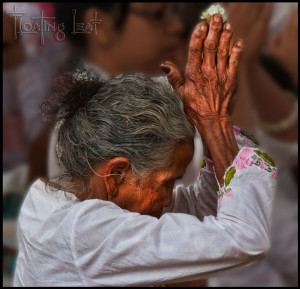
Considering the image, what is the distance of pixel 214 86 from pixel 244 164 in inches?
11.8

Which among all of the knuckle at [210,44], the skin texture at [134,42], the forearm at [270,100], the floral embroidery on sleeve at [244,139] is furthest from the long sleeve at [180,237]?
the forearm at [270,100]

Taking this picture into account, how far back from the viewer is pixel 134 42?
498cm

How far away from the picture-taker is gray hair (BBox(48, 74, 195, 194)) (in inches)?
103

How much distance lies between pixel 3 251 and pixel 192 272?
7.96 feet

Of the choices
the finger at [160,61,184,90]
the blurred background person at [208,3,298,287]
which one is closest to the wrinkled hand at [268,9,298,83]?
the blurred background person at [208,3,298,287]

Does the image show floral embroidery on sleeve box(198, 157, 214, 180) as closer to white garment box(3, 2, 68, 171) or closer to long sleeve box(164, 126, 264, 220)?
long sleeve box(164, 126, 264, 220)

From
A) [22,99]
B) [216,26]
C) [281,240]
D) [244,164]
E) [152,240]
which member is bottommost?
[281,240]

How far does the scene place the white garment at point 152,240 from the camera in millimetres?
2463

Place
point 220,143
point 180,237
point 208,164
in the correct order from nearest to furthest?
1. point 180,237
2. point 220,143
3. point 208,164

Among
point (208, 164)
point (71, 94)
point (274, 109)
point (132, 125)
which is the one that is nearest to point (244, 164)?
point (208, 164)

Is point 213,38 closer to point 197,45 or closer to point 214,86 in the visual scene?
point 197,45

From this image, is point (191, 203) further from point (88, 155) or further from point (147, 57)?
point (147, 57)

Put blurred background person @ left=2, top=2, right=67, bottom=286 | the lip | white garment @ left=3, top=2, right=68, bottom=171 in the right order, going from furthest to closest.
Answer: white garment @ left=3, top=2, right=68, bottom=171 → the lip → blurred background person @ left=2, top=2, right=67, bottom=286

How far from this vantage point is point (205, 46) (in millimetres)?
2543
